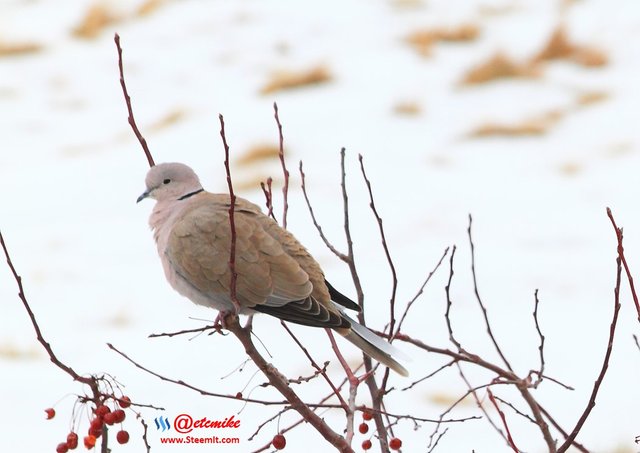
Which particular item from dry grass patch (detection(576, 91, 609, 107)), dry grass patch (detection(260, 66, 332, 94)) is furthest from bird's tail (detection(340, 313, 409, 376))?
dry grass patch (detection(576, 91, 609, 107))

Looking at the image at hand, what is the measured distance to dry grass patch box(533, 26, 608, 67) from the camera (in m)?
8.57

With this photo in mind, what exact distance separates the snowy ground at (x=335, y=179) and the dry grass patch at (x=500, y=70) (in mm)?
109

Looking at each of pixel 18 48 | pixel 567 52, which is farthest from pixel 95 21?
pixel 567 52

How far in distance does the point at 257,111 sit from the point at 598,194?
2808 mm

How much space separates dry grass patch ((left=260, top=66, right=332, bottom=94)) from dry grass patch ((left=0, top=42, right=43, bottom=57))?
110 inches

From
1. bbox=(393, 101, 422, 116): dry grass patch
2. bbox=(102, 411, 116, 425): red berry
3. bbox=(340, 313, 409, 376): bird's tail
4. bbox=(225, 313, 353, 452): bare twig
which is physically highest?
bbox=(393, 101, 422, 116): dry grass patch

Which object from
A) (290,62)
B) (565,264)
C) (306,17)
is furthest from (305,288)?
(306,17)

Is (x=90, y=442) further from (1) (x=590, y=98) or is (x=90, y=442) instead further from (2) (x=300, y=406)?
(1) (x=590, y=98)

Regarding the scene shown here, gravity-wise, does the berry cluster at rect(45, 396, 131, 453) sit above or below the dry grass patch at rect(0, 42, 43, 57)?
below

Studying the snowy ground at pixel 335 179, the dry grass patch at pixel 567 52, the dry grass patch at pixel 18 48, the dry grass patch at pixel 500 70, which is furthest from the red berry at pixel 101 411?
the dry grass patch at pixel 18 48

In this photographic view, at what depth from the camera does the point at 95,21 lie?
10.2m

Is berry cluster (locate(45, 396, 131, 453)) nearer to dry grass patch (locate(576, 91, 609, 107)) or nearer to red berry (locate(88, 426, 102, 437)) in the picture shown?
red berry (locate(88, 426, 102, 437))

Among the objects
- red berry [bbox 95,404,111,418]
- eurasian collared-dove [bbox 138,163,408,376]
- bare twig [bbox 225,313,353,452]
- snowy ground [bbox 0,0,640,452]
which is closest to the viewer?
bare twig [bbox 225,313,353,452]

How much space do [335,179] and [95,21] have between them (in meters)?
4.59
